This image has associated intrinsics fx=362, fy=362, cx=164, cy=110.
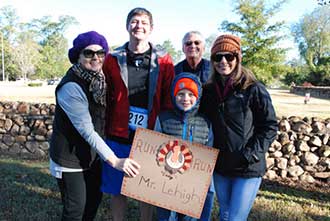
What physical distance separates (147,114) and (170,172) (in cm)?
57

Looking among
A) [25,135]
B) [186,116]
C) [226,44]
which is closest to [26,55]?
[25,135]

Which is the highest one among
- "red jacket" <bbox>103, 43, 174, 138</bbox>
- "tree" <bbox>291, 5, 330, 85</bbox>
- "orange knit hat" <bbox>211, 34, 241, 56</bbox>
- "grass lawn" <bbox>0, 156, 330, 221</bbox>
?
"tree" <bbox>291, 5, 330, 85</bbox>

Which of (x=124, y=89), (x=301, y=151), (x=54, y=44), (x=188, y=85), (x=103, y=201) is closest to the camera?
(x=188, y=85)

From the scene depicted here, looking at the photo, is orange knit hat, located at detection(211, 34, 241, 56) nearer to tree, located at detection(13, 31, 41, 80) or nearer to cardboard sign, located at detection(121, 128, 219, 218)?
cardboard sign, located at detection(121, 128, 219, 218)

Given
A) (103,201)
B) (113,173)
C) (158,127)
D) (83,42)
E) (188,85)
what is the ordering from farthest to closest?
(103,201) < (113,173) < (158,127) < (188,85) < (83,42)

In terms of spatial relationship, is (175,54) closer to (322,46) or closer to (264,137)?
(322,46)

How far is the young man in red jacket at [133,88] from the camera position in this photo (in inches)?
121

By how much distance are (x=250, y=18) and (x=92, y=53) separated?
92.1 ft

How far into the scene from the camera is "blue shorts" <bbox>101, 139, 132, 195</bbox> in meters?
3.16

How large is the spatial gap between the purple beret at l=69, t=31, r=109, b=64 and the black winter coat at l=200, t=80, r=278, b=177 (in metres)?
1.01

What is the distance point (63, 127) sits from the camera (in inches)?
105

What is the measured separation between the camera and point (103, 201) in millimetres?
4586

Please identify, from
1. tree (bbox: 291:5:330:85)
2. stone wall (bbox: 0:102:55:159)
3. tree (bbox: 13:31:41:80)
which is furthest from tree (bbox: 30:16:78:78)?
stone wall (bbox: 0:102:55:159)

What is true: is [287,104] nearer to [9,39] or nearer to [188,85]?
[188,85]
